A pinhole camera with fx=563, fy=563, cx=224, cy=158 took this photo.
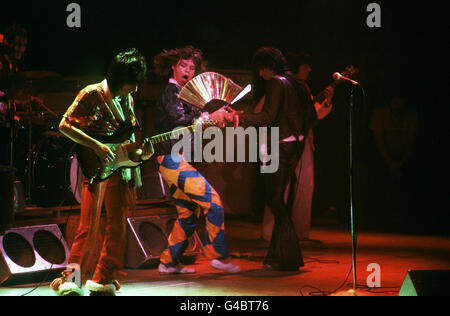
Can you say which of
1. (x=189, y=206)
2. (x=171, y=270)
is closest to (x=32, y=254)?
(x=171, y=270)

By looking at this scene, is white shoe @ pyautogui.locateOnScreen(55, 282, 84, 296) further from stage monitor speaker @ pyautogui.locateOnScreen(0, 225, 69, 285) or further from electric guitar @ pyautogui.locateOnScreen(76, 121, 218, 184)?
stage monitor speaker @ pyautogui.locateOnScreen(0, 225, 69, 285)

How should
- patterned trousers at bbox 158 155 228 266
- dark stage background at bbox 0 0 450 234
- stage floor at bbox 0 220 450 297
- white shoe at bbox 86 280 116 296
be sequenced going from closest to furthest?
white shoe at bbox 86 280 116 296 → stage floor at bbox 0 220 450 297 → patterned trousers at bbox 158 155 228 266 → dark stage background at bbox 0 0 450 234

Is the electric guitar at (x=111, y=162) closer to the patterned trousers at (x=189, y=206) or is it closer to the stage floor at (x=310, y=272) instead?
the patterned trousers at (x=189, y=206)

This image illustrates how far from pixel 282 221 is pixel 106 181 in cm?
204

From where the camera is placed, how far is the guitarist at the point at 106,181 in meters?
4.20

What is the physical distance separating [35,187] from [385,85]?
22.0ft

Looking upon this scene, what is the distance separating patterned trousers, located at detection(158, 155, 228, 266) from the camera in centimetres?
541

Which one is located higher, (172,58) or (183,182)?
(172,58)

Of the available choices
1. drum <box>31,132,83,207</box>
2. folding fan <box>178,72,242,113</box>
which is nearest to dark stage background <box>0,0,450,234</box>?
drum <box>31,132,83,207</box>

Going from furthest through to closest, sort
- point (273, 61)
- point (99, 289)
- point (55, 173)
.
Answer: point (55, 173) → point (273, 61) → point (99, 289)

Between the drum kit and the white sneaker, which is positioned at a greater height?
the drum kit

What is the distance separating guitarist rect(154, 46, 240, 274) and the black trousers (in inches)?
18.6

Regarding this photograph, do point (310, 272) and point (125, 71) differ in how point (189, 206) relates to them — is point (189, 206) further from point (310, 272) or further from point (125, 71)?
point (125, 71)

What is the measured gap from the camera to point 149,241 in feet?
20.7
